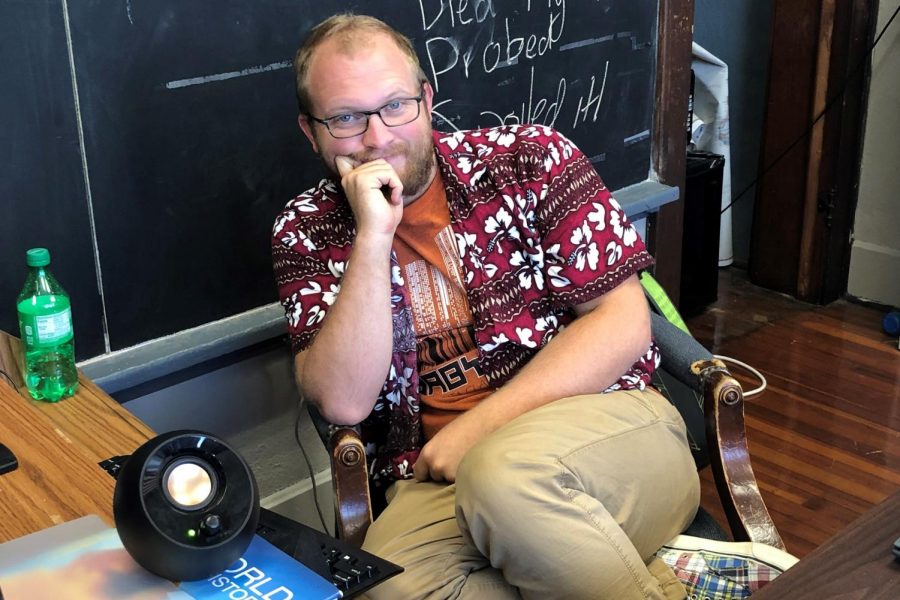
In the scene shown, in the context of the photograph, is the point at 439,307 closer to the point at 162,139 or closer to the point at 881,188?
the point at 162,139

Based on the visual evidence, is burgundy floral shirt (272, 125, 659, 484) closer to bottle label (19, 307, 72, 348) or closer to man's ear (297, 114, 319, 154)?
man's ear (297, 114, 319, 154)

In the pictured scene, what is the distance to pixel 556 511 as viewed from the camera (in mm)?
1241

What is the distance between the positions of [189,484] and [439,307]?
80cm

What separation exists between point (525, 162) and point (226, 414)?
76 centimetres

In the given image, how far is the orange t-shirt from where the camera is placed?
160 centimetres

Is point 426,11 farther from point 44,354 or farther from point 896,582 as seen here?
point 896,582

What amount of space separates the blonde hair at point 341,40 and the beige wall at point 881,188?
6.71ft

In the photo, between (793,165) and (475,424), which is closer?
(475,424)

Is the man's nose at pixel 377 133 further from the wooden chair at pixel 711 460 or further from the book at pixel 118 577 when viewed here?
the book at pixel 118 577

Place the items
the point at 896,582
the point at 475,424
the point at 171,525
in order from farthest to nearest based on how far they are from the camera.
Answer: the point at 475,424
the point at 896,582
the point at 171,525

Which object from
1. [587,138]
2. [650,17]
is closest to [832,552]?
[587,138]

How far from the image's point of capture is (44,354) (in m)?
1.38

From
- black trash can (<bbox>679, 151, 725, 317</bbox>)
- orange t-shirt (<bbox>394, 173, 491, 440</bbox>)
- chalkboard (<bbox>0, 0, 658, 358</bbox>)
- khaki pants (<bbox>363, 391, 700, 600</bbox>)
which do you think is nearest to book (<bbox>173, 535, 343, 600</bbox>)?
khaki pants (<bbox>363, 391, 700, 600</bbox>)

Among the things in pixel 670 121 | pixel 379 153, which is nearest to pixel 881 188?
pixel 670 121
